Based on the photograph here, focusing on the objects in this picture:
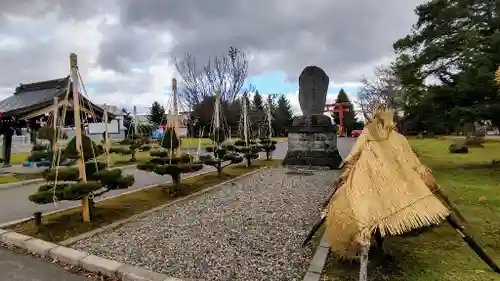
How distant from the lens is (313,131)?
12062 millimetres

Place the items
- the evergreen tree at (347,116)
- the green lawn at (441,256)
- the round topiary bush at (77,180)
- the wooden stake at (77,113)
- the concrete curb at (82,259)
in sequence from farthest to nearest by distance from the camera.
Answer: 1. the evergreen tree at (347,116)
2. the wooden stake at (77,113)
3. the round topiary bush at (77,180)
4. the concrete curb at (82,259)
5. the green lawn at (441,256)

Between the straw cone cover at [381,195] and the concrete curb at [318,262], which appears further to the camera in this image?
the concrete curb at [318,262]

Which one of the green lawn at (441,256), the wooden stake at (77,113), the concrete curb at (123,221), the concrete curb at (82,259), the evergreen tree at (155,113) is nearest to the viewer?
the green lawn at (441,256)

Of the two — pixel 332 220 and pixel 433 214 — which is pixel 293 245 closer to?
pixel 332 220

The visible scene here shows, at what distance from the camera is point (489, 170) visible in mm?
10219

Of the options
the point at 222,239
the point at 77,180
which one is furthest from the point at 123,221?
the point at 222,239

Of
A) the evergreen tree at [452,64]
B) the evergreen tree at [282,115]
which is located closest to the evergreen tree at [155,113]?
the evergreen tree at [282,115]

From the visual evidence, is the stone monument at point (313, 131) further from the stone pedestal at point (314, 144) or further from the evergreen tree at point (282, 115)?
the evergreen tree at point (282, 115)

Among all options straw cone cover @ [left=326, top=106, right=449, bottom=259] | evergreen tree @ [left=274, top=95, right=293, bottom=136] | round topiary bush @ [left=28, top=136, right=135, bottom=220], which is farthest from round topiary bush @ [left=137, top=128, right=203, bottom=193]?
evergreen tree @ [left=274, top=95, right=293, bottom=136]

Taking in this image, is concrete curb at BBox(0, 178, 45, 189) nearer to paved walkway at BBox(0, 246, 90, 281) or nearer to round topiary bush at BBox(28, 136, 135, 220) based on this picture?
round topiary bush at BBox(28, 136, 135, 220)

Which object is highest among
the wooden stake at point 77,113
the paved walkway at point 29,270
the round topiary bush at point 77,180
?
the wooden stake at point 77,113

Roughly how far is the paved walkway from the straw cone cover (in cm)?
272

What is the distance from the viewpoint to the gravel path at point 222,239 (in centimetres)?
354

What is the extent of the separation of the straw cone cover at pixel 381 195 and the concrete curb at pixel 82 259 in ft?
5.65
